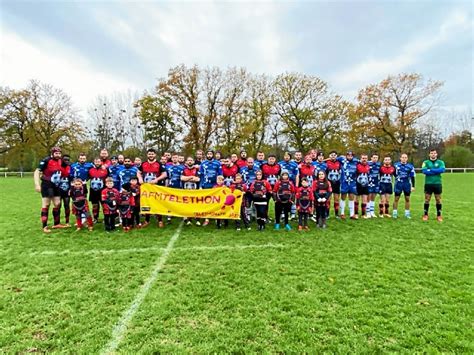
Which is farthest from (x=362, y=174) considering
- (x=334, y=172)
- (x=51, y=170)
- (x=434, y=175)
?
(x=51, y=170)

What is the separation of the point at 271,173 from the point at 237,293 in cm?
453

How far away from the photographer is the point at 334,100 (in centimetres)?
3356

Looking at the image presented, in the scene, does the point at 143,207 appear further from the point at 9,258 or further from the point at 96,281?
the point at 96,281

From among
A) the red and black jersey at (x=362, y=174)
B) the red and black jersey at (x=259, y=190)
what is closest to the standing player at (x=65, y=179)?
the red and black jersey at (x=259, y=190)

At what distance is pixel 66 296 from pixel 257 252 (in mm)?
3199

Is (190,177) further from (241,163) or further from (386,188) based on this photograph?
(386,188)

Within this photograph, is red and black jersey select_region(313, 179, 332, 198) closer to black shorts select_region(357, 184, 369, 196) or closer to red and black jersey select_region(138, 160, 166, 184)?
black shorts select_region(357, 184, 369, 196)

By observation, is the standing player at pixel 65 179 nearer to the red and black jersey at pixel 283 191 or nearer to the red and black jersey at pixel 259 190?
the red and black jersey at pixel 259 190

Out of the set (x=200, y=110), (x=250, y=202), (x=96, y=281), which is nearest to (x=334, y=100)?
(x=200, y=110)

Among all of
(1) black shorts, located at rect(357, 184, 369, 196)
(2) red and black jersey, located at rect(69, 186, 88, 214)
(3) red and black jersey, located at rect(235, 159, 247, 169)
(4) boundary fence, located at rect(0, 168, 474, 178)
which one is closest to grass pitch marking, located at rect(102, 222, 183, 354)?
A: (2) red and black jersey, located at rect(69, 186, 88, 214)

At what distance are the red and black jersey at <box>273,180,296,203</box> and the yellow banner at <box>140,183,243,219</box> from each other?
3.10 ft

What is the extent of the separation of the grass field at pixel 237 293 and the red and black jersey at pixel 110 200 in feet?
2.66

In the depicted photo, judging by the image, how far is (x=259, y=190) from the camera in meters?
7.32

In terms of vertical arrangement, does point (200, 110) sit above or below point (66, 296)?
above
